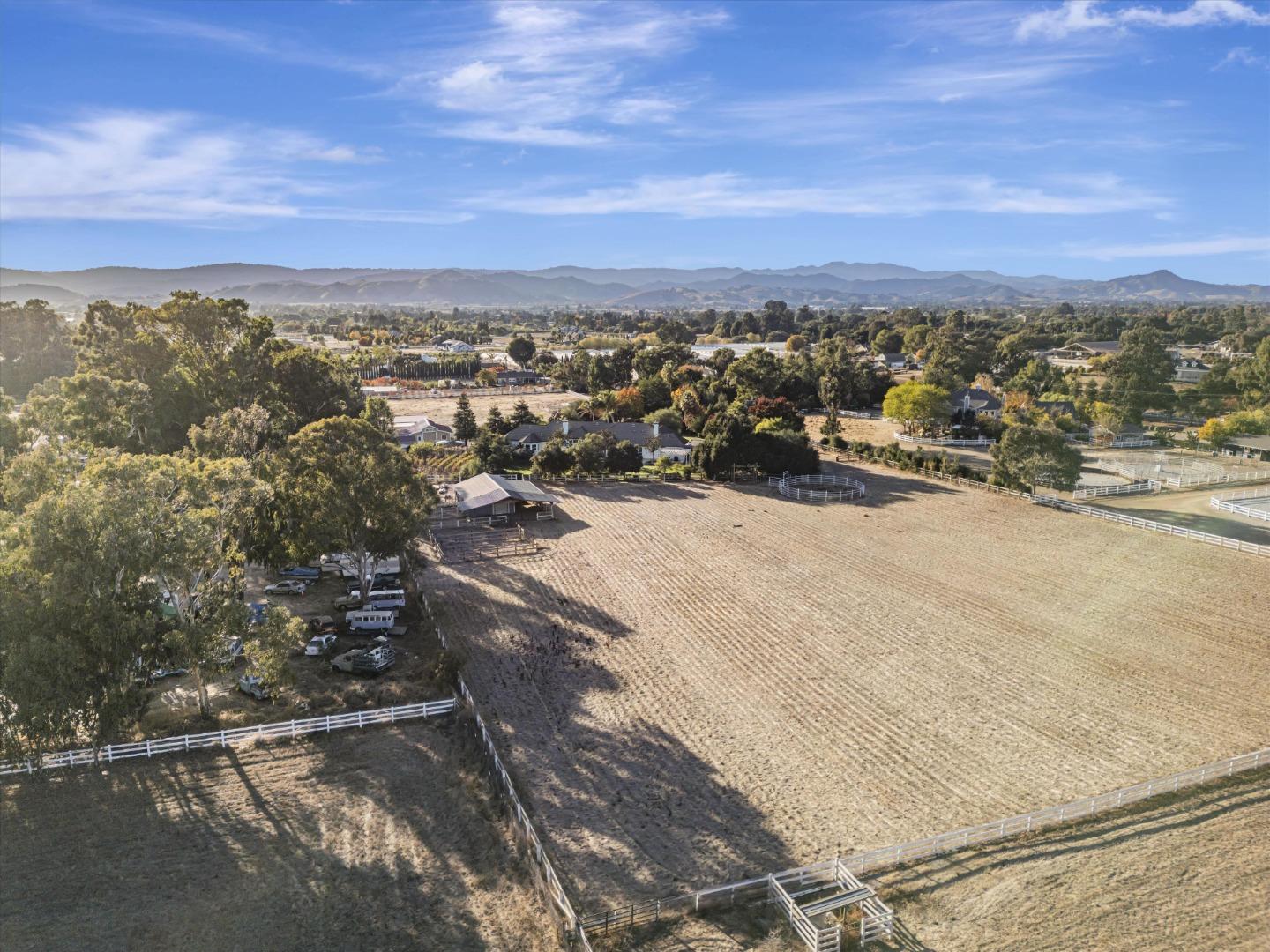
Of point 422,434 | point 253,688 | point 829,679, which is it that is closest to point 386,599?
point 253,688

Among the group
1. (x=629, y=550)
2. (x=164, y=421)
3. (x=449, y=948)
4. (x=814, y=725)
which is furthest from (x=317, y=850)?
(x=164, y=421)

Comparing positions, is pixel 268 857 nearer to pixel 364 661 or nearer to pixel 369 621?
pixel 364 661

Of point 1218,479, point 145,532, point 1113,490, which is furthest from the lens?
point 1218,479

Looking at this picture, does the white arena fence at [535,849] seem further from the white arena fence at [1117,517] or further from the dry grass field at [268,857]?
the white arena fence at [1117,517]

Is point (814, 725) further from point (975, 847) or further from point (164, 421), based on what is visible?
point (164, 421)

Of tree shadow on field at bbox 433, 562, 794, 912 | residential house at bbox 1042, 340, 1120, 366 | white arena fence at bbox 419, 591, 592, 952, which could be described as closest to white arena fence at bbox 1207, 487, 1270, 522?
tree shadow on field at bbox 433, 562, 794, 912

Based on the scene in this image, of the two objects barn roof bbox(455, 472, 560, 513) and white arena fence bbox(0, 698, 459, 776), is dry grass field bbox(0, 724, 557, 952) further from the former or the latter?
barn roof bbox(455, 472, 560, 513)
